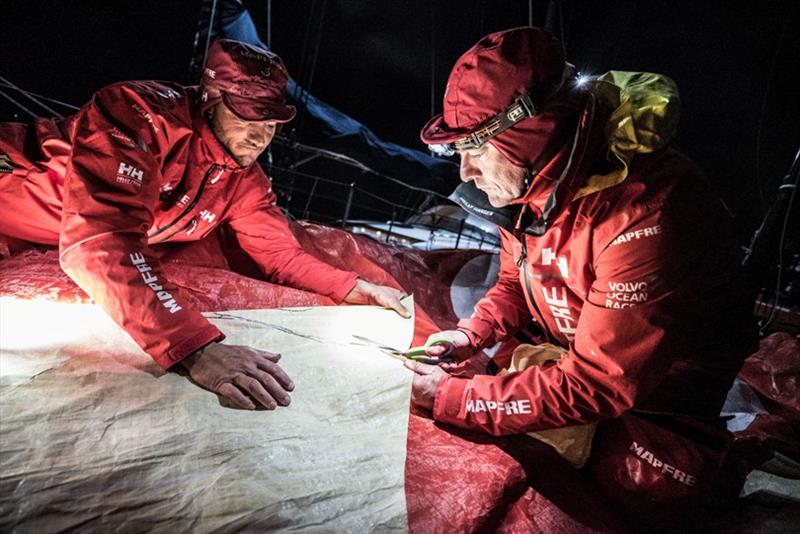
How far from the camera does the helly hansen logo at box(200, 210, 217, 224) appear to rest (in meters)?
2.16

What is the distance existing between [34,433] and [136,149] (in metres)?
1.04

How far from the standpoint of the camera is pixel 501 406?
132 cm

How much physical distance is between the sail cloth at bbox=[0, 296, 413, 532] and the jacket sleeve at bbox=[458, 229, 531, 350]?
24.5 inches

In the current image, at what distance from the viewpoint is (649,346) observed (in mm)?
1167

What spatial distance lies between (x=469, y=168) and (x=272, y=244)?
1.45 m

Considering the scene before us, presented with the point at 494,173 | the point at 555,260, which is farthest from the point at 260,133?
the point at 555,260

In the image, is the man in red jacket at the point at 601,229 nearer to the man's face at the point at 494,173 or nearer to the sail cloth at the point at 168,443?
the man's face at the point at 494,173

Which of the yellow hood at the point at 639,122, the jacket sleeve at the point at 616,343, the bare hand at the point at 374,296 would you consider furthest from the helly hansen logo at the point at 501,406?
the bare hand at the point at 374,296

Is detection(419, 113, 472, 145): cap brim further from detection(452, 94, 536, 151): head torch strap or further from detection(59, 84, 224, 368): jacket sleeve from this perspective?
detection(59, 84, 224, 368): jacket sleeve

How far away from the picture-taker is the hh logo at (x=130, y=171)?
141cm

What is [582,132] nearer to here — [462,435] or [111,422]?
[462,435]

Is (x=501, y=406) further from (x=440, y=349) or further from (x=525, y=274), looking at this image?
(x=525, y=274)

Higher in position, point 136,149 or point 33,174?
point 136,149

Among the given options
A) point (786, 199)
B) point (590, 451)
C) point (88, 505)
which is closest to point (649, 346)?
point (590, 451)
